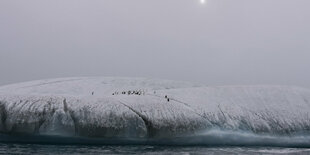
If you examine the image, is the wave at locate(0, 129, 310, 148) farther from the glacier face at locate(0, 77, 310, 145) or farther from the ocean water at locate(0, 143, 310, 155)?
the ocean water at locate(0, 143, 310, 155)

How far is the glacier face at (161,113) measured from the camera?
30.0 feet

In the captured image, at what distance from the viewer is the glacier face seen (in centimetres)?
915

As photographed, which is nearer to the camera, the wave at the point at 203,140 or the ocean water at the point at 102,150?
the ocean water at the point at 102,150

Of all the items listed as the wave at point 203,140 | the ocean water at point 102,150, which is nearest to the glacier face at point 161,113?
the wave at point 203,140

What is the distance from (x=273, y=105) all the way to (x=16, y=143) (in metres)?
7.57

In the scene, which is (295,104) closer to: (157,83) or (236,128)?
(236,128)

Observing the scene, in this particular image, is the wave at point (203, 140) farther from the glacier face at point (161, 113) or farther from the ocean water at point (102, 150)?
the ocean water at point (102, 150)

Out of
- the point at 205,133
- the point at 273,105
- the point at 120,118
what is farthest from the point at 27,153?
the point at 273,105

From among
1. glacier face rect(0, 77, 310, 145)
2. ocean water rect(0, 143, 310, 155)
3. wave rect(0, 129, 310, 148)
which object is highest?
glacier face rect(0, 77, 310, 145)

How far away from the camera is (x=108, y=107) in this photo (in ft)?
31.8

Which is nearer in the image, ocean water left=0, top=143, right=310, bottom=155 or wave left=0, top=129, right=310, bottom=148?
ocean water left=0, top=143, right=310, bottom=155

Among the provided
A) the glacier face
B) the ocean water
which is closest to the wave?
the glacier face

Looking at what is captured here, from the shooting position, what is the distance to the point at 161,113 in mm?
9812

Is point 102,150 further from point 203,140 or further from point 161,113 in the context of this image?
point 203,140
